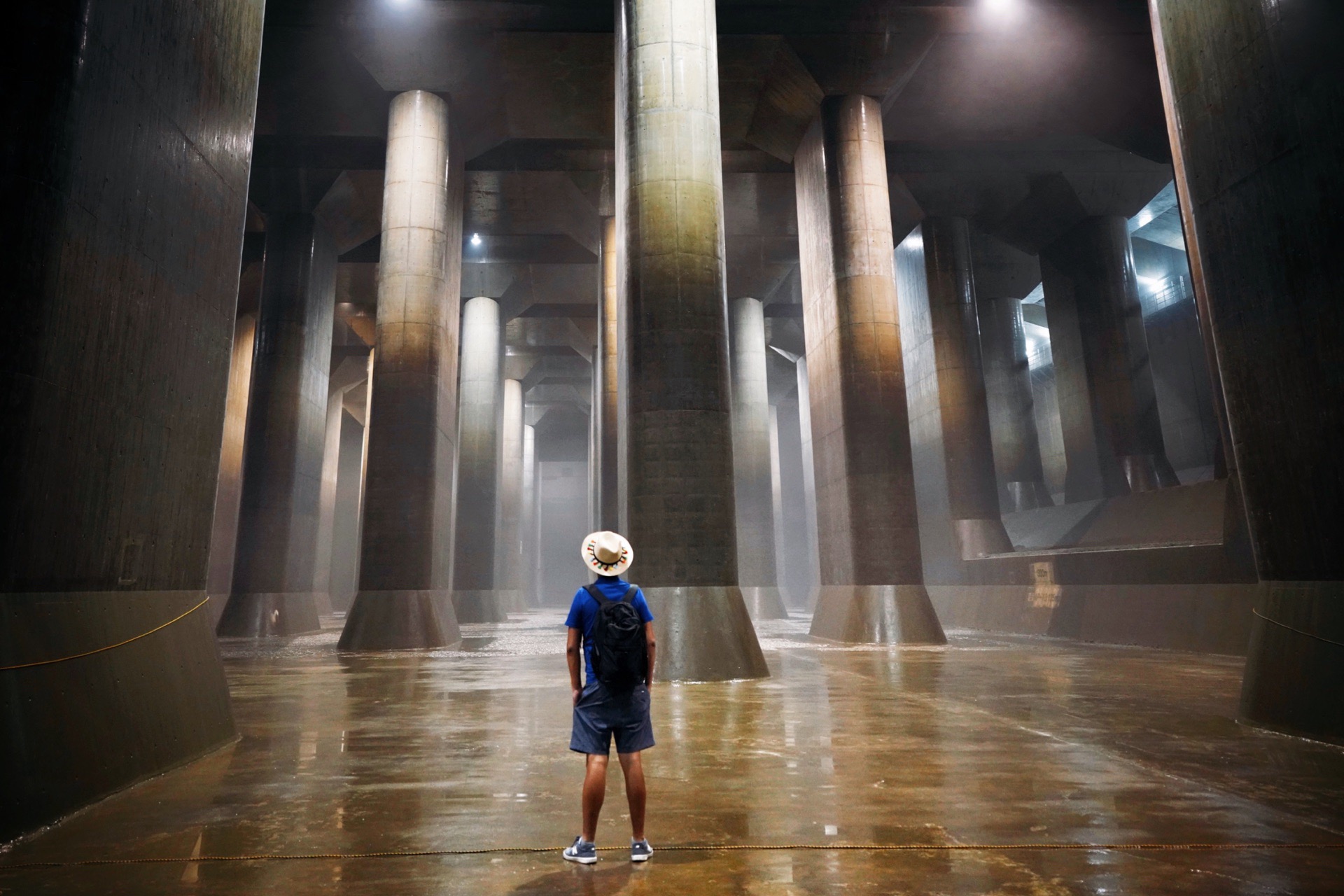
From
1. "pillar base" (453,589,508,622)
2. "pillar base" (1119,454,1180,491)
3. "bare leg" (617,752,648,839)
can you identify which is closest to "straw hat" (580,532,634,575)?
"bare leg" (617,752,648,839)

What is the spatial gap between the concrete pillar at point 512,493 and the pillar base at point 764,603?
1081cm

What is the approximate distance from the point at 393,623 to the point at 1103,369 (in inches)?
723

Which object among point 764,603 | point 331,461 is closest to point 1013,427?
point 764,603

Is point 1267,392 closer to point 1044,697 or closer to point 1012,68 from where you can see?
point 1044,697

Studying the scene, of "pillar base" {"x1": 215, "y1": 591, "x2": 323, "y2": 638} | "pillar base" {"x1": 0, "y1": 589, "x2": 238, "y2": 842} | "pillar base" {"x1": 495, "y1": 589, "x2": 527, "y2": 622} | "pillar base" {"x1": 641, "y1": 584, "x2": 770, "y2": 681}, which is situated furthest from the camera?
"pillar base" {"x1": 495, "y1": 589, "x2": 527, "y2": 622}

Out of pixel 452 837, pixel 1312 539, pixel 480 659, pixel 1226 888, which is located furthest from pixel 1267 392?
pixel 480 659

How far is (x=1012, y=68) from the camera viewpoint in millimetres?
16641

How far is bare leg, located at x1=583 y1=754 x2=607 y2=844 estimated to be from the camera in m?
3.06

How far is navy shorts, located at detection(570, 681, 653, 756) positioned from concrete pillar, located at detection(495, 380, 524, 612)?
29155mm

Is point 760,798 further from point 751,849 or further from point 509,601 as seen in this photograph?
point 509,601

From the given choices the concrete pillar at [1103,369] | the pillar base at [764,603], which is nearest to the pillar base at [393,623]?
the pillar base at [764,603]

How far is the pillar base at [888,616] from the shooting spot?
45.6 feet

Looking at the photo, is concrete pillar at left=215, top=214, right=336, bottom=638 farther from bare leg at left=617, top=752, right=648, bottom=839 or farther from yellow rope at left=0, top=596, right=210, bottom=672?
bare leg at left=617, top=752, right=648, bottom=839

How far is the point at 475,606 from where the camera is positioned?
2436 centimetres
